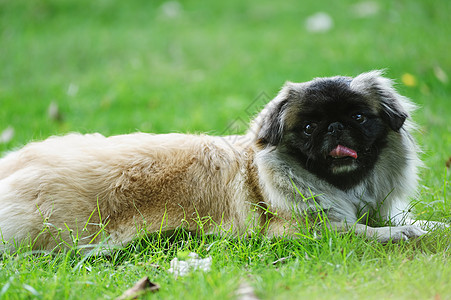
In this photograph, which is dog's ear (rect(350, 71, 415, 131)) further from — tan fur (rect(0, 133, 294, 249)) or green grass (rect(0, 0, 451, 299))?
tan fur (rect(0, 133, 294, 249))

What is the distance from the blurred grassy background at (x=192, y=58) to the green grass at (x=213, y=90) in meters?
0.04

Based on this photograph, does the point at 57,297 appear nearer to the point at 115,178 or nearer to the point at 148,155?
the point at 115,178

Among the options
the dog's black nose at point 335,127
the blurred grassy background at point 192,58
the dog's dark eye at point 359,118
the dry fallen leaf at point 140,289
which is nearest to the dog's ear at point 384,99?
the dog's dark eye at point 359,118

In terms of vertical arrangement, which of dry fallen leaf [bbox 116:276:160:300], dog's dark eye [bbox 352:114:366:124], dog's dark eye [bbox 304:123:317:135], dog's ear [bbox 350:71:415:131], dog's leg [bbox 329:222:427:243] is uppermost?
dog's ear [bbox 350:71:415:131]

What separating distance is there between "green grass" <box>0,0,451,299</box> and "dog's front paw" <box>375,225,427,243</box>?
0.07 meters

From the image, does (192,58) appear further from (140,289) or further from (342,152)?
(140,289)

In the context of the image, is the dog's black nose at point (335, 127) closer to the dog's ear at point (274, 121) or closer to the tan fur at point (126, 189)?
the dog's ear at point (274, 121)

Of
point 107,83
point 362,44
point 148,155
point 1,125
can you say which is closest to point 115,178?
point 148,155

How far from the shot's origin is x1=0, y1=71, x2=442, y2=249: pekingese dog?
3449 millimetres

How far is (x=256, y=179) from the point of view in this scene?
12.4ft

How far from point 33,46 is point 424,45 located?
7.46 m

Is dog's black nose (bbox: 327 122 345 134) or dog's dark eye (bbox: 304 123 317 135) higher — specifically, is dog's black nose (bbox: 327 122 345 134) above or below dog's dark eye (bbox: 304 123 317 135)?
above

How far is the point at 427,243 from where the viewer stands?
3326 millimetres

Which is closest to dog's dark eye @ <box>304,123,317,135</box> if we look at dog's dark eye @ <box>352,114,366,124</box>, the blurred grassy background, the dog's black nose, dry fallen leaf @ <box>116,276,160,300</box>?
the dog's black nose
